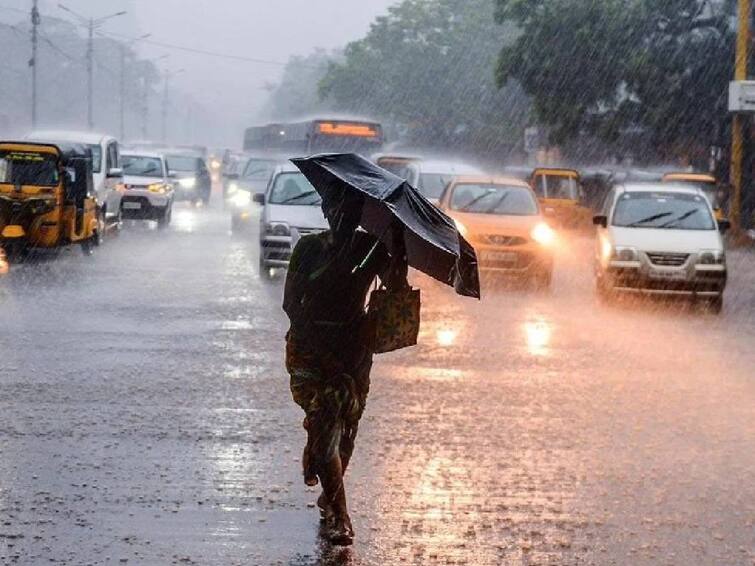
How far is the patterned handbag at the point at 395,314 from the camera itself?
22.4ft

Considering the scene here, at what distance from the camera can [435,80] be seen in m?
81.2

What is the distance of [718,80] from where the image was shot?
42.8 metres

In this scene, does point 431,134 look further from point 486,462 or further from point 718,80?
point 486,462

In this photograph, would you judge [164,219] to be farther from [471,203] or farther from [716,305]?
[716,305]

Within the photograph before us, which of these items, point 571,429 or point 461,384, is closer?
point 571,429

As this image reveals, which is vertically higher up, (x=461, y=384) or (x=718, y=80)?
(x=718, y=80)

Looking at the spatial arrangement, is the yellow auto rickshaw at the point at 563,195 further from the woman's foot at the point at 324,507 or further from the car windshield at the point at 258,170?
the woman's foot at the point at 324,507

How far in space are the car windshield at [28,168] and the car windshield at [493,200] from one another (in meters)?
6.43

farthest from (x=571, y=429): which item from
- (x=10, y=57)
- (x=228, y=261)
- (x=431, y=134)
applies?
(x=10, y=57)

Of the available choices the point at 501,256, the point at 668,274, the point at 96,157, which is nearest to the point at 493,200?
the point at 501,256

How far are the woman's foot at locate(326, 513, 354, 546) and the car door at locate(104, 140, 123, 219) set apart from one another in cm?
2248

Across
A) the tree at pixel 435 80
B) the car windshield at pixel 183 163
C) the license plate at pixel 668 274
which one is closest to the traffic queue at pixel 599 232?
the license plate at pixel 668 274

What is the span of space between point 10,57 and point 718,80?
3818 inches

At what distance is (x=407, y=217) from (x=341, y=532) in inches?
58.6
